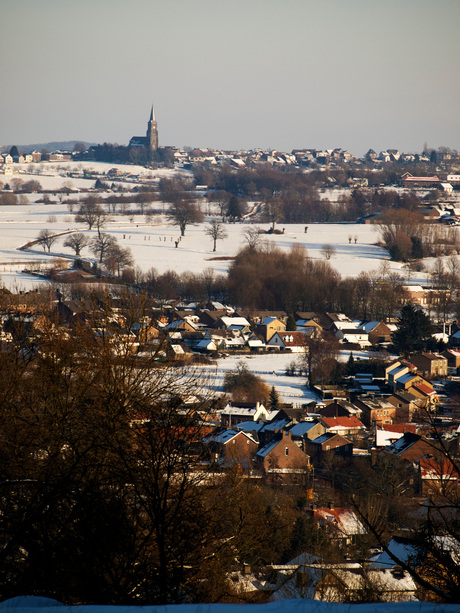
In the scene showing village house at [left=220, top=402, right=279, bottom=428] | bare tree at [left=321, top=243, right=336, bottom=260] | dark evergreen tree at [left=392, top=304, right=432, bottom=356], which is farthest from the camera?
bare tree at [left=321, top=243, right=336, bottom=260]

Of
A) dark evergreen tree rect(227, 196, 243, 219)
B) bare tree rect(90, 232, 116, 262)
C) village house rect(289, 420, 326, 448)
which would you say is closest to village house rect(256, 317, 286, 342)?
village house rect(289, 420, 326, 448)

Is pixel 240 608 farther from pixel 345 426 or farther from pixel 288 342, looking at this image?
pixel 288 342

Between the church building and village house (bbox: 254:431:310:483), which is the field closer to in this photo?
village house (bbox: 254:431:310:483)

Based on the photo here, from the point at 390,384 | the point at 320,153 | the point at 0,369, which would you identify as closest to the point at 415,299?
the point at 390,384

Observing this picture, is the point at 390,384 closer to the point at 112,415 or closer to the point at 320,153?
the point at 112,415

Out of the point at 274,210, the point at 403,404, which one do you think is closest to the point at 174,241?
the point at 274,210

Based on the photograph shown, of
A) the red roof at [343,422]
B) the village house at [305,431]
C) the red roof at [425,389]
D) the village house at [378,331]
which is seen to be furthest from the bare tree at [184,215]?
the village house at [305,431]
